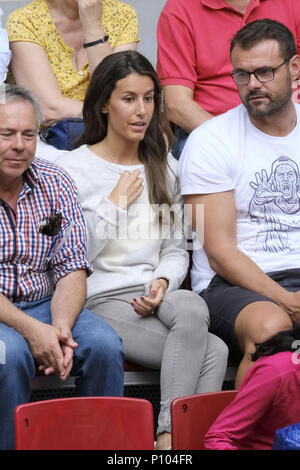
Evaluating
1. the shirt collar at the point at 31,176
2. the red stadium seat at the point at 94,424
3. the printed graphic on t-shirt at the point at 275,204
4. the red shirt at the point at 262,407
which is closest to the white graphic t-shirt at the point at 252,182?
the printed graphic on t-shirt at the point at 275,204

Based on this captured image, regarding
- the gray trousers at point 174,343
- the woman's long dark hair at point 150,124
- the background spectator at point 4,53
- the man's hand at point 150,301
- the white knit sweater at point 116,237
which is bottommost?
the gray trousers at point 174,343

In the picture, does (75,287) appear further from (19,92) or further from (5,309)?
(19,92)

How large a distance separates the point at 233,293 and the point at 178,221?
14.1 inches

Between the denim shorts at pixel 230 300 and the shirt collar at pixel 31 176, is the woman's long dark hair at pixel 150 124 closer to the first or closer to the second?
the denim shorts at pixel 230 300

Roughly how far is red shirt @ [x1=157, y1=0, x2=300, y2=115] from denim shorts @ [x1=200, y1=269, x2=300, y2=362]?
830mm

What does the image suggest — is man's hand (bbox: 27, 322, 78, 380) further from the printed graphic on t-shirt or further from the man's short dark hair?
the man's short dark hair

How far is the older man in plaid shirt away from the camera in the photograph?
2.24 meters

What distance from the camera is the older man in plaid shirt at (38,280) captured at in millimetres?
2244

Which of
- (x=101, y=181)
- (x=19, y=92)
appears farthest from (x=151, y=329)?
(x=19, y=92)

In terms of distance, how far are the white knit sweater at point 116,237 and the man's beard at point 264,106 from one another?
0.43m

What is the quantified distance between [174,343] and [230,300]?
284mm

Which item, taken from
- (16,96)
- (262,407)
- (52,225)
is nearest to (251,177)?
(52,225)

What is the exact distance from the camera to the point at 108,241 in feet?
8.89

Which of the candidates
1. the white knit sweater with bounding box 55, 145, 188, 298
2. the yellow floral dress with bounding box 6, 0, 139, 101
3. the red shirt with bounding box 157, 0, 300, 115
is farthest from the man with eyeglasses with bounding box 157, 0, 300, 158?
the white knit sweater with bounding box 55, 145, 188, 298
